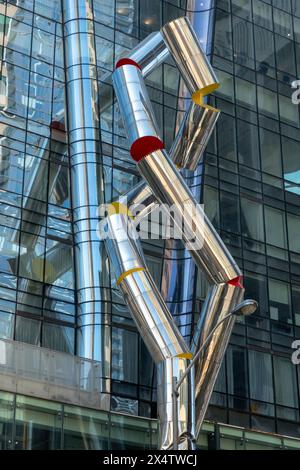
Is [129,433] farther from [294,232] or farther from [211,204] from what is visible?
[294,232]

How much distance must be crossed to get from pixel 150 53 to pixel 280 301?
11373mm

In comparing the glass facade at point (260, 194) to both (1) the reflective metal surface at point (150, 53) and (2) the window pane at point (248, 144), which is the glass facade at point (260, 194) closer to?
(2) the window pane at point (248, 144)

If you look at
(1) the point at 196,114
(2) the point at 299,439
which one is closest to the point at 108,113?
(1) the point at 196,114

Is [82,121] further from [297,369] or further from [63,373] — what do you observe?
[297,369]

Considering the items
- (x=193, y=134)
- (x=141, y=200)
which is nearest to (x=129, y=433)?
(x=141, y=200)

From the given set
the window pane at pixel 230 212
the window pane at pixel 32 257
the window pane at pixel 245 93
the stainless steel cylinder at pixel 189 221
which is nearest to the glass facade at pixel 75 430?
the window pane at pixel 32 257

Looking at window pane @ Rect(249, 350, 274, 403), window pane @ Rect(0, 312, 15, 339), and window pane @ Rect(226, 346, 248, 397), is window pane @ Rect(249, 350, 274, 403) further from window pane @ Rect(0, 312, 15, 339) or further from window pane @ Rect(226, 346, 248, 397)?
window pane @ Rect(0, 312, 15, 339)

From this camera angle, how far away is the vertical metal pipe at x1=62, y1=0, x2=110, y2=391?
31.6 metres

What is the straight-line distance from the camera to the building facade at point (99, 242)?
30.2 m

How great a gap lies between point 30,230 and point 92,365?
220 inches

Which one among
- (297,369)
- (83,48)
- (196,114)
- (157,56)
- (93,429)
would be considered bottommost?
(93,429)

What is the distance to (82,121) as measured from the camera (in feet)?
110

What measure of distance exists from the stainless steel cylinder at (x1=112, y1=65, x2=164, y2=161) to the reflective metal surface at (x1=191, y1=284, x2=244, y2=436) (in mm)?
3713

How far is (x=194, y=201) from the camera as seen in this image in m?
25.6
